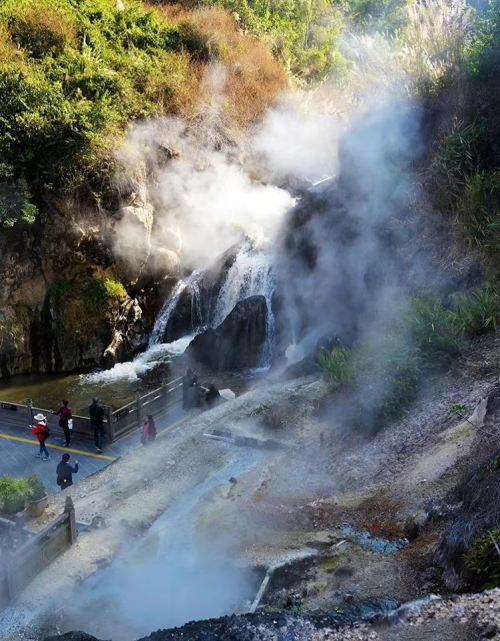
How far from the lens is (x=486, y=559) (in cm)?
496

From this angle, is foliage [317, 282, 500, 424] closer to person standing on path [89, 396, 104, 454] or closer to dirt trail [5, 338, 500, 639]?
dirt trail [5, 338, 500, 639]

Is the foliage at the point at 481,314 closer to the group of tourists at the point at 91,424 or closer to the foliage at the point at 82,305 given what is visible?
the group of tourists at the point at 91,424

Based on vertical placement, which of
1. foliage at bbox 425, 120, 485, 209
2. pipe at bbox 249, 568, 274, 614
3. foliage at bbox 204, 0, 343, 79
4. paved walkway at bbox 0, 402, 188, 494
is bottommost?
paved walkway at bbox 0, 402, 188, 494

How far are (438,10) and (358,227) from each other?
694 cm

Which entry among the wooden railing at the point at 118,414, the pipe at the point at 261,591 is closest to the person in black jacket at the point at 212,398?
the wooden railing at the point at 118,414

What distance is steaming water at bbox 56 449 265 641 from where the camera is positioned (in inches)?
256

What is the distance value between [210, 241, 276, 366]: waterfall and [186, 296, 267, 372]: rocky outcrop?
0.72 meters

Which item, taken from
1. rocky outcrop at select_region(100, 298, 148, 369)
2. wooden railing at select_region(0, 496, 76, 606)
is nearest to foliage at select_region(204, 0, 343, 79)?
rocky outcrop at select_region(100, 298, 148, 369)

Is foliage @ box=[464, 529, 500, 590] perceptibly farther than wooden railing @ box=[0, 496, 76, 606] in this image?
No

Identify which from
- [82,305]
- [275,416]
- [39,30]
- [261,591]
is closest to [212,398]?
[275,416]

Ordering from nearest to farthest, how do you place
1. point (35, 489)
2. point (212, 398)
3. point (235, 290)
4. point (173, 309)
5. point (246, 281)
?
1. point (35, 489)
2. point (212, 398)
3. point (246, 281)
4. point (235, 290)
5. point (173, 309)

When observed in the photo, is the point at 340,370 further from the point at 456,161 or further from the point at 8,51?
the point at 8,51

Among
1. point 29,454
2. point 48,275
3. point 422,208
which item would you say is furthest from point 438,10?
point 29,454

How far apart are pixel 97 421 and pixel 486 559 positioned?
9.99 meters
